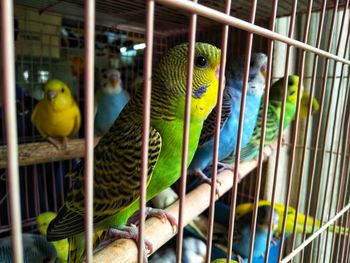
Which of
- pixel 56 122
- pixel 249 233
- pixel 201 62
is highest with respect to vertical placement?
pixel 201 62

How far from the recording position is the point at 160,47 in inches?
64.3

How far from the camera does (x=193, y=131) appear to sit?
0.58 m

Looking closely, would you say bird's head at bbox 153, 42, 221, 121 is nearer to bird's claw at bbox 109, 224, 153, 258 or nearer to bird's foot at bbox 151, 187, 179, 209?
bird's claw at bbox 109, 224, 153, 258

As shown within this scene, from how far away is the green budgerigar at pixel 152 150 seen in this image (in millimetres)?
531

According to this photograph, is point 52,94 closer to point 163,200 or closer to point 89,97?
point 163,200

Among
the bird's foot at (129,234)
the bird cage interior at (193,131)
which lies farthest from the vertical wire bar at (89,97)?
the bird's foot at (129,234)

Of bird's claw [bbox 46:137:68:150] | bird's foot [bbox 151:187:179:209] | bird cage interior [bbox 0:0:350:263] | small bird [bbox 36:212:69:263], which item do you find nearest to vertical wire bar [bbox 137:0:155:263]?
bird cage interior [bbox 0:0:350:263]

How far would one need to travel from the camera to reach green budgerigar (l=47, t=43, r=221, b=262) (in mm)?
531

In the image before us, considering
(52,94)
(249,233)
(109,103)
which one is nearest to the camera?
(249,233)

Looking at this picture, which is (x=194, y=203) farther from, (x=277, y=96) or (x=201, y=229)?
(x=277, y=96)

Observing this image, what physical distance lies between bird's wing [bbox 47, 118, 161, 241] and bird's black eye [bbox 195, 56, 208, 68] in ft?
0.49

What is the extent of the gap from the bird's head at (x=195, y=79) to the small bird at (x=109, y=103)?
3.29ft

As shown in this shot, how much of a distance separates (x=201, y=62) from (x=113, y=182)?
0.94ft

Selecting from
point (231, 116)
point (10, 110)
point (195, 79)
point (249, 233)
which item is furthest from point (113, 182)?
point (249, 233)
